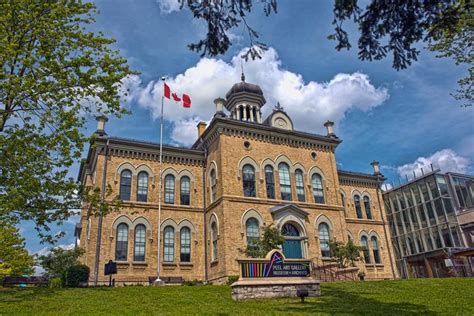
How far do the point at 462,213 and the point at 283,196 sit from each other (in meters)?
21.8

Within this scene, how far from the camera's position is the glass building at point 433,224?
37312mm

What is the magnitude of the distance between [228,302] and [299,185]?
1670 cm

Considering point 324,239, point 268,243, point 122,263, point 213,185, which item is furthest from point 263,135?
point 122,263

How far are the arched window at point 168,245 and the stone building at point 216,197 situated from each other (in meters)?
0.07

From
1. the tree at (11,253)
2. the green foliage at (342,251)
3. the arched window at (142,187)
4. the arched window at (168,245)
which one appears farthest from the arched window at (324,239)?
the tree at (11,253)

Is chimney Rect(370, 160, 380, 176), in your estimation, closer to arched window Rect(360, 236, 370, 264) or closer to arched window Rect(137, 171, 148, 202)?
arched window Rect(360, 236, 370, 264)

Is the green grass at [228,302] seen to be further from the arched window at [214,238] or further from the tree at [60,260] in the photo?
the tree at [60,260]

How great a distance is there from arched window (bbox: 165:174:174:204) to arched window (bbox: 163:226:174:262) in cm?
203

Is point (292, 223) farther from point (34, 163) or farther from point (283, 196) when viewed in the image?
point (34, 163)

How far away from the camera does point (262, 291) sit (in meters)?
14.7

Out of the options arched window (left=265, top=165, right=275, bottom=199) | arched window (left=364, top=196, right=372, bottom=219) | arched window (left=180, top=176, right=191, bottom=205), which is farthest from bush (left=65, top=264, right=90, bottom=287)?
arched window (left=364, top=196, right=372, bottom=219)

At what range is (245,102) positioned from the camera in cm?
3319

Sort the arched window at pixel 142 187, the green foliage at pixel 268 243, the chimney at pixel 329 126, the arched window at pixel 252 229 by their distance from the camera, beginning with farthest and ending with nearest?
the chimney at pixel 329 126
the arched window at pixel 142 187
the arched window at pixel 252 229
the green foliage at pixel 268 243

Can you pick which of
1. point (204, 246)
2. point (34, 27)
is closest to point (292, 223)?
point (204, 246)
